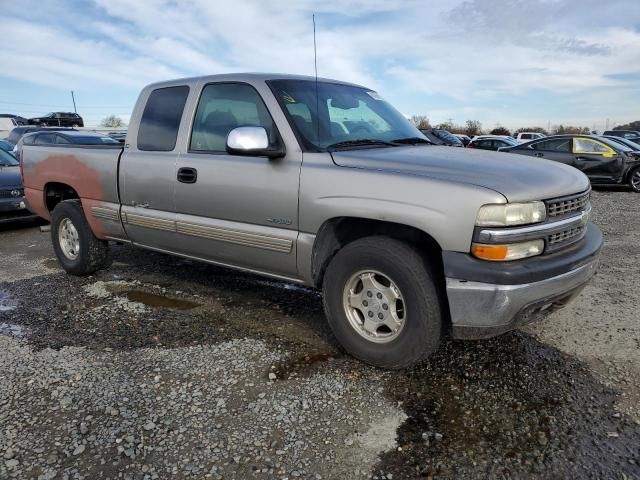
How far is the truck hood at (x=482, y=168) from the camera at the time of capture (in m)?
2.84

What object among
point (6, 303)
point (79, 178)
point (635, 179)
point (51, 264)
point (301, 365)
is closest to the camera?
point (301, 365)

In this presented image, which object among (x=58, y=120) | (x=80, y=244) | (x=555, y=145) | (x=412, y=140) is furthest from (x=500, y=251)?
(x=58, y=120)

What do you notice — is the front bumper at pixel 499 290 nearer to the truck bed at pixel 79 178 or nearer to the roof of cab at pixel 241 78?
the roof of cab at pixel 241 78

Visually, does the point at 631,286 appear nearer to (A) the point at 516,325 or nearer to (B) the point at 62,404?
(A) the point at 516,325

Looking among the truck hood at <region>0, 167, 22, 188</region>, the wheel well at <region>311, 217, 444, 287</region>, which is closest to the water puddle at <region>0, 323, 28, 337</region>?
the wheel well at <region>311, 217, 444, 287</region>

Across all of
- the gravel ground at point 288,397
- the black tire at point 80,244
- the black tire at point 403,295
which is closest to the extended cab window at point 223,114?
the black tire at point 403,295

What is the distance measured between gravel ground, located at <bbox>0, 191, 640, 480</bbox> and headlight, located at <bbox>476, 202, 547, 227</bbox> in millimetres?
1018

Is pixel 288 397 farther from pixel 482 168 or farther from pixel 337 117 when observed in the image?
pixel 337 117

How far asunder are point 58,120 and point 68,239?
32.8 m

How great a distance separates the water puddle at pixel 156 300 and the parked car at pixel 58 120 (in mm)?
32045

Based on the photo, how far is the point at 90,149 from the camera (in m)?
4.98

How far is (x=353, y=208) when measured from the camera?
124 inches

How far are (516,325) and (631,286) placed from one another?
2.73 metres

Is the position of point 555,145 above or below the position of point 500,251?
above
